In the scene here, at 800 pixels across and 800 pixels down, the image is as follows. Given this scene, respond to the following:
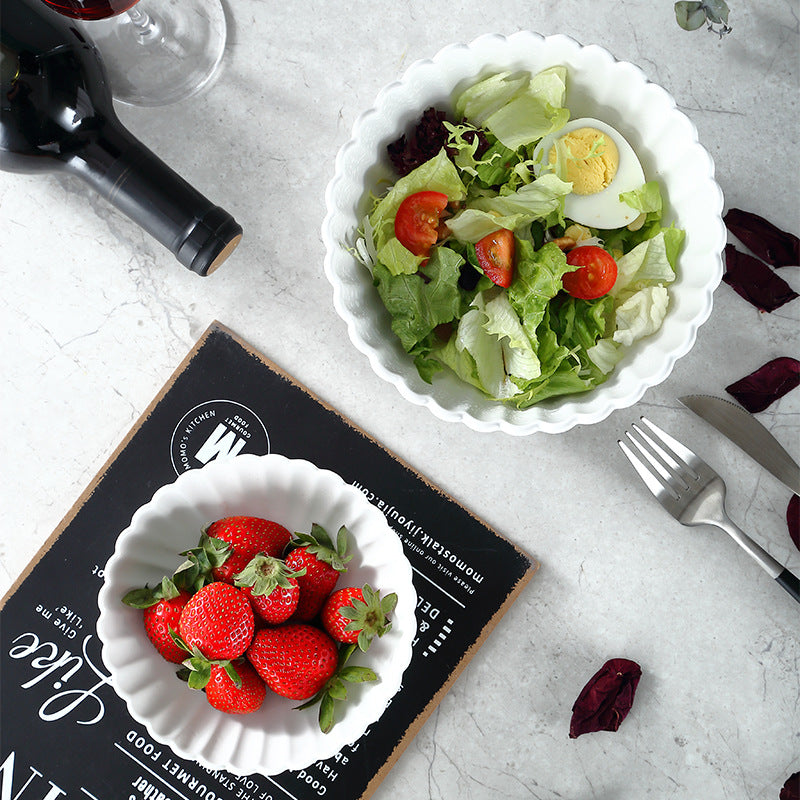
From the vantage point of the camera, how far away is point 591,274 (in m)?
0.75

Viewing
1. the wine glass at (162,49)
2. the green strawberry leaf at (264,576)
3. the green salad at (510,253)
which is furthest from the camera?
the wine glass at (162,49)

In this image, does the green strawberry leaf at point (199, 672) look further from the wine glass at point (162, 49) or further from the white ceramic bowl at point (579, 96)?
the wine glass at point (162, 49)

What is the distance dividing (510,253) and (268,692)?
502 millimetres

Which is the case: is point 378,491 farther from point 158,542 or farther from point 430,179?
point 430,179

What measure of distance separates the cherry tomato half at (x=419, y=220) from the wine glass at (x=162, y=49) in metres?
0.33

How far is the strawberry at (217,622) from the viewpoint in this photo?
646 millimetres

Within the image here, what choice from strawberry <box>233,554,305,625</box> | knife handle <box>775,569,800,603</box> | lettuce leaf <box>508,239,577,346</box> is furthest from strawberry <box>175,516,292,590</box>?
knife handle <box>775,569,800,603</box>

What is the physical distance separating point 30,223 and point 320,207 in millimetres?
349

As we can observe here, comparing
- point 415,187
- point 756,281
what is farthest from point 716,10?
point 415,187

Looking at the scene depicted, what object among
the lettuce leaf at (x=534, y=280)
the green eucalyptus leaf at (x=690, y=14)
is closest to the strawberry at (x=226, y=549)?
the lettuce leaf at (x=534, y=280)

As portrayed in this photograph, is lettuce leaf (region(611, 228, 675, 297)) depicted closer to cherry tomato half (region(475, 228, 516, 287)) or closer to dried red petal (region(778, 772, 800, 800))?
cherry tomato half (region(475, 228, 516, 287))

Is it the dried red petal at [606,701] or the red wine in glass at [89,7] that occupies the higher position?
the red wine in glass at [89,7]

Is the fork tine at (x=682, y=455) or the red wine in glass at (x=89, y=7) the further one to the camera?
the fork tine at (x=682, y=455)

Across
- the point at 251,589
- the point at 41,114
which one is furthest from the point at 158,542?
the point at 41,114
